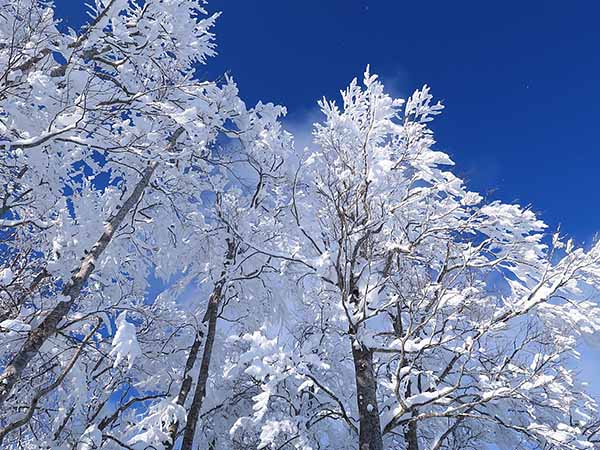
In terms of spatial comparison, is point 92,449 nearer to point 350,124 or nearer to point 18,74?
point 18,74

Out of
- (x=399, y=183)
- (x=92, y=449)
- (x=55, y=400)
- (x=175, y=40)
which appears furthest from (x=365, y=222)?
(x=55, y=400)

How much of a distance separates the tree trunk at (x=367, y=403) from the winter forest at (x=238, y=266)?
0.02m

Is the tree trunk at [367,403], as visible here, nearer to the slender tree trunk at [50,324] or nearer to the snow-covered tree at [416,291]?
the snow-covered tree at [416,291]

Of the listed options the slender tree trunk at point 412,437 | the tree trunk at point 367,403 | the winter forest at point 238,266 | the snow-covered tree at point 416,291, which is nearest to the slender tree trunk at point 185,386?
the winter forest at point 238,266

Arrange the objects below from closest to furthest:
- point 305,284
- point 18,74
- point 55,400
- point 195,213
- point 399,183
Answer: point 18,74 → point 399,183 → point 305,284 → point 195,213 → point 55,400

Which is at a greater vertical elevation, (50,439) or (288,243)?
(288,243)

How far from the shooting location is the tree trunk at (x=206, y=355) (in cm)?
819

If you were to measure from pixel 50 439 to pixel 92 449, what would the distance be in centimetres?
259

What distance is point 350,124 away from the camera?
28.0ft

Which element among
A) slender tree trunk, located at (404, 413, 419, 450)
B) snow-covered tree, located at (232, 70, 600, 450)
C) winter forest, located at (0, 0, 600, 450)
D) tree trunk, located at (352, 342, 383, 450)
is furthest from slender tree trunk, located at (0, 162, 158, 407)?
slender tree trunk, located at (404, 413, 419, 450)

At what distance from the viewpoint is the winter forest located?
18.8ft

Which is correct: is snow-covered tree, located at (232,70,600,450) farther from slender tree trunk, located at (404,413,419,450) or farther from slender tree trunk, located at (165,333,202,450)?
slender tree trunk, located at (165,333,202,450)

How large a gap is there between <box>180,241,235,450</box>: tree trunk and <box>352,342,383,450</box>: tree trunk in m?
3.41

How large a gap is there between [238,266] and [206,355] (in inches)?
77.1
